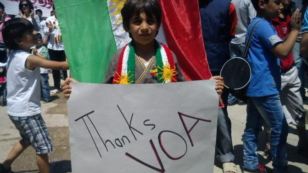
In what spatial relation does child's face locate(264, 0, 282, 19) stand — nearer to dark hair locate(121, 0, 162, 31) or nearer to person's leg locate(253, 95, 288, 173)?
person's leg locate(253, 95, 288, 173)

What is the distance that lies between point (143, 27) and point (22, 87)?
70.3 inches

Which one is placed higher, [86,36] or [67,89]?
[86,36]

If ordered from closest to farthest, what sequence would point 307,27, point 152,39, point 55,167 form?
point 152,39
point 307,27
point 55,167

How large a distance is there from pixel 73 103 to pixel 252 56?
1.93 metres

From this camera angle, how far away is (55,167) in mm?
4508

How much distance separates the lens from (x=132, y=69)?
2.53 meters

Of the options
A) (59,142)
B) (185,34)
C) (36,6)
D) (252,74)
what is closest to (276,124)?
(252,74)

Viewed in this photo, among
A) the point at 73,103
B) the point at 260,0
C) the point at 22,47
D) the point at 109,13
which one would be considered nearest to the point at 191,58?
the point at 109,13

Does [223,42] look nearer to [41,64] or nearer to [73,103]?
[41,64]

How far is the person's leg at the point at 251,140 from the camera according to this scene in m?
4.15

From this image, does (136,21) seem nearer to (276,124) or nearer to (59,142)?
(276,124)

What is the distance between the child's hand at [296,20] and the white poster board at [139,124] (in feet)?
4.49

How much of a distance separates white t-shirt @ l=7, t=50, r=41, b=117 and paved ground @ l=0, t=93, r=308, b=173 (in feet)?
2.68

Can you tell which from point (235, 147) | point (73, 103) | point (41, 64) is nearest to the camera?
point (73, 103)
